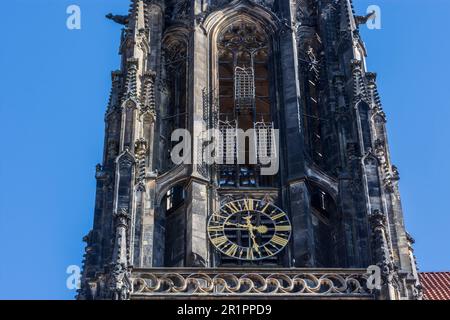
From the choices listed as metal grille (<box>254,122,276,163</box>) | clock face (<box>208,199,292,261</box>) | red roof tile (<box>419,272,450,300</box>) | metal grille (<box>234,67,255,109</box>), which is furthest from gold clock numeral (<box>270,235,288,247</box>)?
red roof tile (<box>419,272,450,300</box>)

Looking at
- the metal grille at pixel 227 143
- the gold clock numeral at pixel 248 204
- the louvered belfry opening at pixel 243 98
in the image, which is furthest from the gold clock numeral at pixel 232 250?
the metal grille at pixel 227 143

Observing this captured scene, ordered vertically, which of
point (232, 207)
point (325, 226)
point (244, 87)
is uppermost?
point (244, 87)

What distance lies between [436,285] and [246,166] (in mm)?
7052

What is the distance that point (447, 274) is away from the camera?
44562mm

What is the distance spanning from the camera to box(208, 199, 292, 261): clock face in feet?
121

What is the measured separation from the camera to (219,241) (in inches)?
1460

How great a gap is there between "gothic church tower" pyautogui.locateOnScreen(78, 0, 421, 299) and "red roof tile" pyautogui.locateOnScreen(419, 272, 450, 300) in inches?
188

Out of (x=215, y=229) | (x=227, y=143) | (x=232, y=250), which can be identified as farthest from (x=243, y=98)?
(x=232, y=250)

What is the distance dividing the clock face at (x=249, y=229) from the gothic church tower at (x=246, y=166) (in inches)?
1.5

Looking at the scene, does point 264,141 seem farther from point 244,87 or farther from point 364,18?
point 364,18

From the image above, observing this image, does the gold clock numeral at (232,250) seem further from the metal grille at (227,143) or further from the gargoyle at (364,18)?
the gargoyle at (364,18)

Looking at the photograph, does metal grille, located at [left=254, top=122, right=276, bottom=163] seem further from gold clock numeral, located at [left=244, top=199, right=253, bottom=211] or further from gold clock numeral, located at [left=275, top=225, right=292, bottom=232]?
gold clock numeral, located at [left=275, top=225, right=292, bottom=232]
